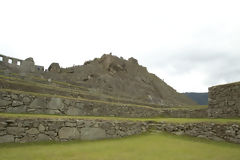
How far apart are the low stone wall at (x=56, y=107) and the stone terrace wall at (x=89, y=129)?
5.49ft

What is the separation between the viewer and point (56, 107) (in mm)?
8133

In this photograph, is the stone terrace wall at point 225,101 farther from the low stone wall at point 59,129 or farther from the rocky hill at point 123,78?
the rocky hill at point 123,78

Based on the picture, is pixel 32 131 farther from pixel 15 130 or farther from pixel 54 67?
pixel 54 67

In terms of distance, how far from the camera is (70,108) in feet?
28.2

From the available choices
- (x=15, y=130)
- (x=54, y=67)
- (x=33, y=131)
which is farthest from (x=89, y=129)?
(x=54, y=67)

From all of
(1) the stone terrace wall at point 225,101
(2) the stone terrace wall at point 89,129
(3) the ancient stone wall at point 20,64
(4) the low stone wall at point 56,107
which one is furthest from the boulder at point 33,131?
(3) the ancient stone wall at point 20,64

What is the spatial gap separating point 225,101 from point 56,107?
830 cm

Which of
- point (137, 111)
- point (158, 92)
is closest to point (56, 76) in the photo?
point (137, 111)

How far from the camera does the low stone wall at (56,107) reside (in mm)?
7035

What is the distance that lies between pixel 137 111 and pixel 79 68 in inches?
1001

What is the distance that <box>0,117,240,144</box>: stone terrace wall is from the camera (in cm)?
557

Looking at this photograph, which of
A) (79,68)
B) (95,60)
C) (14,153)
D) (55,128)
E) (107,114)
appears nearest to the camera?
(14,153)

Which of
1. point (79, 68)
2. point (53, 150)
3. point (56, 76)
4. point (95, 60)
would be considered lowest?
point (53, 150)

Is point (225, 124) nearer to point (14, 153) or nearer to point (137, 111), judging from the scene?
point (137, 111)
